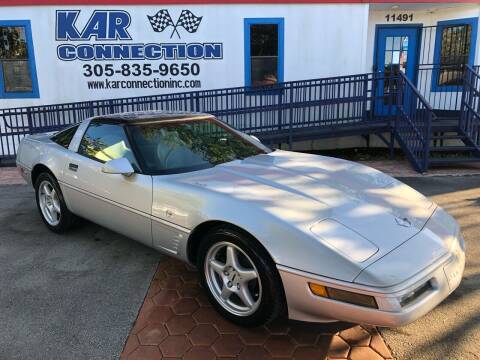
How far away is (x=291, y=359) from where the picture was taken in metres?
2.66

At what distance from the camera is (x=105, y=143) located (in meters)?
4.03

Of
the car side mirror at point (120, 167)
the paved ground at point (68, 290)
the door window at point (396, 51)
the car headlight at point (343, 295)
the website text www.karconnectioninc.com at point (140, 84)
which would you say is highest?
the door window at point (396, 51)

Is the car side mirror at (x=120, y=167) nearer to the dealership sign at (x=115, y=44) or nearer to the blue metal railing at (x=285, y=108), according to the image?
the blue metal railing at (x=285, y=108)

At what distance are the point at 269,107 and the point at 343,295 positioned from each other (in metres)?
6.95

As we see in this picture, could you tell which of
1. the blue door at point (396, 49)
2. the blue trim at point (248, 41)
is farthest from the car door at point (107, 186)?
the blue door at point (396, 49)

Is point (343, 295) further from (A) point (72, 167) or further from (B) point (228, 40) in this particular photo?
(B) point (228, 40)

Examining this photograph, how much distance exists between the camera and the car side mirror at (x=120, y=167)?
338 centimetres

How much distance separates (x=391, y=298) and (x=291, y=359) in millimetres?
784

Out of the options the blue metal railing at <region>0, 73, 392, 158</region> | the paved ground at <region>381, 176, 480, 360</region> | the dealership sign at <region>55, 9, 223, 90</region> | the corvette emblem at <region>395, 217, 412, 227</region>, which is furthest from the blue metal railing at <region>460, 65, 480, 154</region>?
the corvette emblem at <region>395, 217, 412, 227</region>

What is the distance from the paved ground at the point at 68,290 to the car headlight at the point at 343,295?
136cm

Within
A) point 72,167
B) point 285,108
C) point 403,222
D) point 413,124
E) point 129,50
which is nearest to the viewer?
point 403,222

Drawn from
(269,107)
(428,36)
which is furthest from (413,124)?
(428,36)

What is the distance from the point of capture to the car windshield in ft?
11.7

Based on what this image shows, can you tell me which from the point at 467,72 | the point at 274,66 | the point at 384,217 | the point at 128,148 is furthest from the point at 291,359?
the point at 274,66
